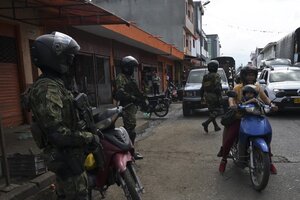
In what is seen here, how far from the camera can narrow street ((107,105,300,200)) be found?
4.38 metres

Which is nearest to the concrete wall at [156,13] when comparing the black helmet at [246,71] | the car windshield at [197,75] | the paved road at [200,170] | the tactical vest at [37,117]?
the car windshield at [197,75]

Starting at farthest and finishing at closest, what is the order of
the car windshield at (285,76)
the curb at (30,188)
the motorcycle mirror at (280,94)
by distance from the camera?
the car windshield at (285,76) → the motorcycle mirror at (280,94) → the curb at (30,188)

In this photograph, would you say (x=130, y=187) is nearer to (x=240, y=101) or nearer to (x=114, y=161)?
(x=114, y=161)

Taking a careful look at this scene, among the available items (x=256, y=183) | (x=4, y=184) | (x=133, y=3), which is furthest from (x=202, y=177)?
(x=133, y=3)

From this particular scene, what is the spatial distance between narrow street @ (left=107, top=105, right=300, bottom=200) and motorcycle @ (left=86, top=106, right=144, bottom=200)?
811 mm

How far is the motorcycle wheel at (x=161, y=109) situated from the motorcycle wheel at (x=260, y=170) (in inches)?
309

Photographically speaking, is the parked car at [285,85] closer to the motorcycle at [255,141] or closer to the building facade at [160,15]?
the motorcycle at [255,141]

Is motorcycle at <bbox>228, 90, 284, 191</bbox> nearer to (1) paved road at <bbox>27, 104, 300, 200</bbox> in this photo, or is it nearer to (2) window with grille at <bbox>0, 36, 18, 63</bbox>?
(1) paved road at <bbox>27, 104, 300, 200</bbox>

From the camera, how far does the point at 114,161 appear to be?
349 centimetres

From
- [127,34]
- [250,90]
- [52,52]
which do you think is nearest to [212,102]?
[250,90]

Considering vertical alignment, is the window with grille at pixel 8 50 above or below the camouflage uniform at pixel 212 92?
above

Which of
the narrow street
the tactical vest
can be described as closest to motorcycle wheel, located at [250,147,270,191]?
the narrow street

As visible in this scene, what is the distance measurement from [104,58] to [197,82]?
174 inches

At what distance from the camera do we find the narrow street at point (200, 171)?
172 inches
